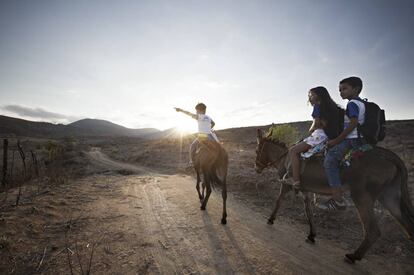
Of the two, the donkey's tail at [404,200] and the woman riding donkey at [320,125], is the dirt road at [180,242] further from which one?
the woman riding donkey at [320,125]

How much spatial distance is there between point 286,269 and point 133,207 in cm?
502

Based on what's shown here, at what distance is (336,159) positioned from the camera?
15.6 feet

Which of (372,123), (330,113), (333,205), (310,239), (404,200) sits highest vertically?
(330,113)

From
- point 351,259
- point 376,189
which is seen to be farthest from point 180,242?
point 376,189

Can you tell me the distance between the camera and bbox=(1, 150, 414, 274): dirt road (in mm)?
4012

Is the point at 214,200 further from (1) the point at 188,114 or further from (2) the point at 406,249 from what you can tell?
(2) the point at 406,249

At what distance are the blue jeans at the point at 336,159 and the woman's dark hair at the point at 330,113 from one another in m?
0.26

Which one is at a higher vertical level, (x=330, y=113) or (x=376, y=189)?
(x=330, y=113)

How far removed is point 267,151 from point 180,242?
3.89 meters

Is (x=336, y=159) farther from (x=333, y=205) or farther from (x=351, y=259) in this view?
(x=351, y=259)

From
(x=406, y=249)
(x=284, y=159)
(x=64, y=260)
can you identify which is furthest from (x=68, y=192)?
(x=406, y=249)

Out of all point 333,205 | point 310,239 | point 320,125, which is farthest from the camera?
point 310,239

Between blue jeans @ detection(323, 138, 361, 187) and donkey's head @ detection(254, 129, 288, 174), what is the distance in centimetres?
214

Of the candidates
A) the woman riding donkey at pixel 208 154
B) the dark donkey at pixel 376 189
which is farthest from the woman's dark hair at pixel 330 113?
the woman riding donkey at pixel 208 154
